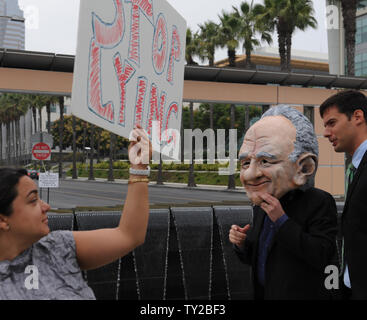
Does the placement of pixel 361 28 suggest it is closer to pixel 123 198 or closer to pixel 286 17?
pixel 286 17

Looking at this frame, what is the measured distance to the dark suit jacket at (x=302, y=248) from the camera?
2117 mm

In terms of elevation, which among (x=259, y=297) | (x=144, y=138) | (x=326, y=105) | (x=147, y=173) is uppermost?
(x=326, y=105)

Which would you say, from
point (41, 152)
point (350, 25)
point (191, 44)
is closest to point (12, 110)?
point (191, 44)

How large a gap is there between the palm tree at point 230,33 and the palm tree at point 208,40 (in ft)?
2.08

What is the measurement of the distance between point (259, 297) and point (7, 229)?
1305mm

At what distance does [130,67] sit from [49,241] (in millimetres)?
842

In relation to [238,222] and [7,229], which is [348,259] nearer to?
[7,229]

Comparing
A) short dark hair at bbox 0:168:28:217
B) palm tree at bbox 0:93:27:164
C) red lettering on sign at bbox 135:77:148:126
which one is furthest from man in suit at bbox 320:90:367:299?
palm tree at bbox 0:93:27:164

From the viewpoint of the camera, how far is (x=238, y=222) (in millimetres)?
4668

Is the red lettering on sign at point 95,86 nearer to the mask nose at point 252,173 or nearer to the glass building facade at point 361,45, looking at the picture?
the mask nose at point 252,173

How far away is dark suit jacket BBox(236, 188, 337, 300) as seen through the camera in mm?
2117

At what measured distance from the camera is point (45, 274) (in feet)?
6.25
